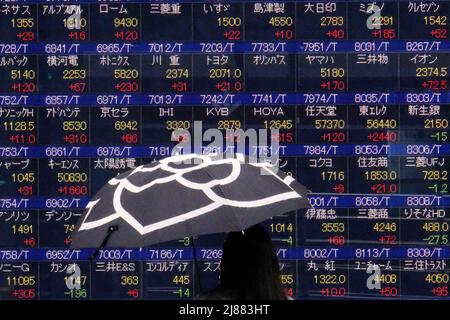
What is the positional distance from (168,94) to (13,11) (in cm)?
174

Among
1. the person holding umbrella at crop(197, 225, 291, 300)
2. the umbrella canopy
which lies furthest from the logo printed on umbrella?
the person holding umbrella at crop(197, 225, 291, 300)

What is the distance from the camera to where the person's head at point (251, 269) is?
4.63 m

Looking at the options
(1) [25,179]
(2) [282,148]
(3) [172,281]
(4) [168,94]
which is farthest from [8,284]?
(2) [282,148]

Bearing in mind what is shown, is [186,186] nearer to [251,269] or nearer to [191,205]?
[191,205]

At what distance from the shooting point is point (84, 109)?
868 centimetres

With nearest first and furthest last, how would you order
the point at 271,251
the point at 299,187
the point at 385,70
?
the point at 271,251, the point at 299,187, the point at 385,70

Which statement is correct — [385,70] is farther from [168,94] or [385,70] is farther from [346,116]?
[168,94]

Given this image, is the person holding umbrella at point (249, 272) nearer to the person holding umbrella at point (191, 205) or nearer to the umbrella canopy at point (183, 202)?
the person holding umbrella at point (191, 205)

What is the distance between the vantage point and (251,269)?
4.65 metres

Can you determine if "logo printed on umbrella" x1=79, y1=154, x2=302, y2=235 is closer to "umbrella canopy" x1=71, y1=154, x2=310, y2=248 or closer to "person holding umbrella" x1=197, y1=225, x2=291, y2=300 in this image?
"umbrella canopy" x1=71, y1=154, x2=310, y2=248

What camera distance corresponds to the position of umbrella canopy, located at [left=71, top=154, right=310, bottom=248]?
4.74m

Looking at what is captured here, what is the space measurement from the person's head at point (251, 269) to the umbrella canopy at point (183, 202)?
0.12m

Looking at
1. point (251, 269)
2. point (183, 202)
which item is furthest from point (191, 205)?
point (251, 269)

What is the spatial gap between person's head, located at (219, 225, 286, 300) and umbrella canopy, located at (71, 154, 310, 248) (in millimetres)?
115
